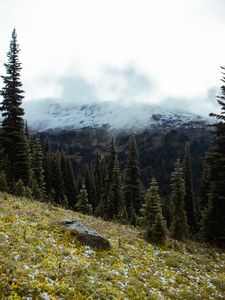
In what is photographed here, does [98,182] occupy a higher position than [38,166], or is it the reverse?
[38,166]

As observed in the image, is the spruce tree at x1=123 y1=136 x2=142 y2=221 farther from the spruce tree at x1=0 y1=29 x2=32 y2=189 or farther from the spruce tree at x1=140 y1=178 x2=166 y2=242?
the spruce tree at x1=140 y1=178 x2=166 y2=242

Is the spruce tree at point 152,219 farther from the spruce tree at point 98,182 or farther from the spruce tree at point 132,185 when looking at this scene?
the spruce tree at point 98,182

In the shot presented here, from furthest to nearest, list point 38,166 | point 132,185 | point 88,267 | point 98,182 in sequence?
point 98,182
point 132,185
point 38,166
point 88,267

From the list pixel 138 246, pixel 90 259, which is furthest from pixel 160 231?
pixel 90 259

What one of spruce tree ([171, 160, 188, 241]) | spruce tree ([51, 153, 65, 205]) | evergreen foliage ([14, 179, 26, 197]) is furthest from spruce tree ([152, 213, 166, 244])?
spruce tree ([51, 153, 65, 205])

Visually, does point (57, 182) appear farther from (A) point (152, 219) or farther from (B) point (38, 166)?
(A) point (152, 219)

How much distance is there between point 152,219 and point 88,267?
34.3ft

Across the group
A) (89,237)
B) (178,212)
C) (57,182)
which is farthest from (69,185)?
(89,237)

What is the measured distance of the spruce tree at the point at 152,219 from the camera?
2203 centimetres

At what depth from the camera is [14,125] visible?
124ft

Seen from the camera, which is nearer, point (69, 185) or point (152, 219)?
point (152, 219)

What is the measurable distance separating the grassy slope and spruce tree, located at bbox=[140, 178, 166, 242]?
102cm

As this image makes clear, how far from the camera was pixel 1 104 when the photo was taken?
37906 millimetres

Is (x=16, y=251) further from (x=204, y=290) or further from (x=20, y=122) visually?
(x=20, y=122)
